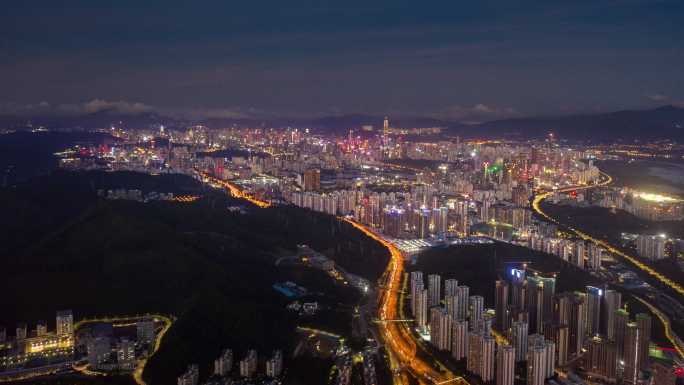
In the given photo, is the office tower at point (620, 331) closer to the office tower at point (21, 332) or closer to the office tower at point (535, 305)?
the office tower at point (535, 305)

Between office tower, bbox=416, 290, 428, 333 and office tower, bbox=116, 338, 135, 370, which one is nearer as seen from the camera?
office tower, bbox=116, 338, 135, 370

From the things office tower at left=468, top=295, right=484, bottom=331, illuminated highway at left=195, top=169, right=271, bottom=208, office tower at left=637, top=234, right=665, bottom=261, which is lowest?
office tower at left=468, top=295, right=484, bottom=331

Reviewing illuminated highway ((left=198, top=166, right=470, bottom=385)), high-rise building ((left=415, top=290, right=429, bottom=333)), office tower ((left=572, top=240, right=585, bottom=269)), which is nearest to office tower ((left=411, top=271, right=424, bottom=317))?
high-rise building ((left=415, top=290, right=429, bottom=333))

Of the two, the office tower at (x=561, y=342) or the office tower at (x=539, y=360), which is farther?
the office tower at (x=561, y=342)

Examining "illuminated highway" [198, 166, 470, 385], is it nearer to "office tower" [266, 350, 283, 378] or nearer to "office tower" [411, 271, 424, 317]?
"office tower" [411, 271, 424, 317]

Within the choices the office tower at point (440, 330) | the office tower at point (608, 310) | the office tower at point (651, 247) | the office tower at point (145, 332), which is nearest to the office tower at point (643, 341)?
the office tower at point (608, 310)

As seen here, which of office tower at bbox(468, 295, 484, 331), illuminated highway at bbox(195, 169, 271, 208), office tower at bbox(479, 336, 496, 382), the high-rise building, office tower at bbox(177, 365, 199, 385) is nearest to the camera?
office tower at bbox(177, 365, 199, 385)

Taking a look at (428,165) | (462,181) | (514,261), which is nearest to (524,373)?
(514,261)
